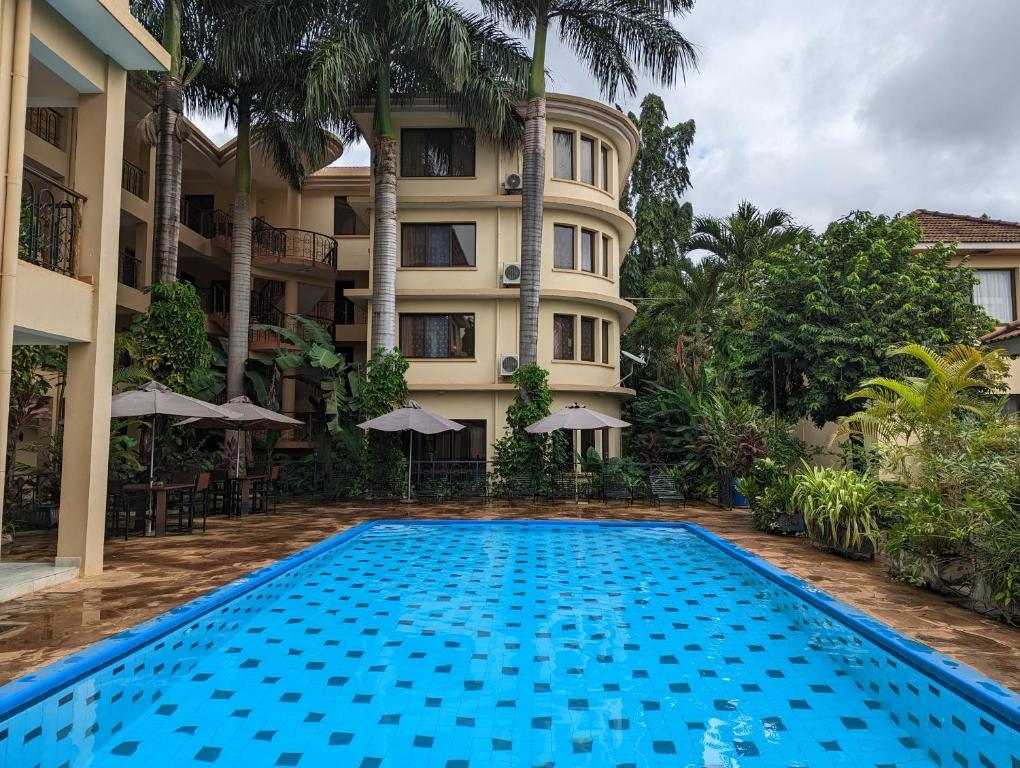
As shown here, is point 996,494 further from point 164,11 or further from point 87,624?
point 164,11

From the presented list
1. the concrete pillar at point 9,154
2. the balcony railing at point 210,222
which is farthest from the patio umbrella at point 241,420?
the balcony railing at point 210,222

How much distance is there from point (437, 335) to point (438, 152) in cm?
569

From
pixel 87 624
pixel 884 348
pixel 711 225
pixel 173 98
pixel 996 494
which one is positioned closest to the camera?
pixel 87 624

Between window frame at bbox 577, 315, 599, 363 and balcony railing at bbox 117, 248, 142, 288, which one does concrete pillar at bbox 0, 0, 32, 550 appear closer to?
balcony railing at bbox 117, 248, 142, 288

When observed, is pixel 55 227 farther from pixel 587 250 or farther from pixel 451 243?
pixel 587 250

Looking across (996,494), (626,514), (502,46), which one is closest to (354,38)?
(502,46)

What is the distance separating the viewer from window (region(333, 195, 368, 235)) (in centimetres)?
2675

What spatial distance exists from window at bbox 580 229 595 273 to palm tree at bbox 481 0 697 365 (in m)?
2.32

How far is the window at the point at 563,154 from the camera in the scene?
2145 centimetres

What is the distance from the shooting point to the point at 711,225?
85.4ft

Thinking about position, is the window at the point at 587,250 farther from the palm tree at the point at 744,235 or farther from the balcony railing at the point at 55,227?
the balcony railing at the point at 55,227

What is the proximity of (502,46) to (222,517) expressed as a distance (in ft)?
47.9

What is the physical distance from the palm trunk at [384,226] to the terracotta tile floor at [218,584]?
21.4ft

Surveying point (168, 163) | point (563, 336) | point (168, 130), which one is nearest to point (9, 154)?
point (168, 163)
